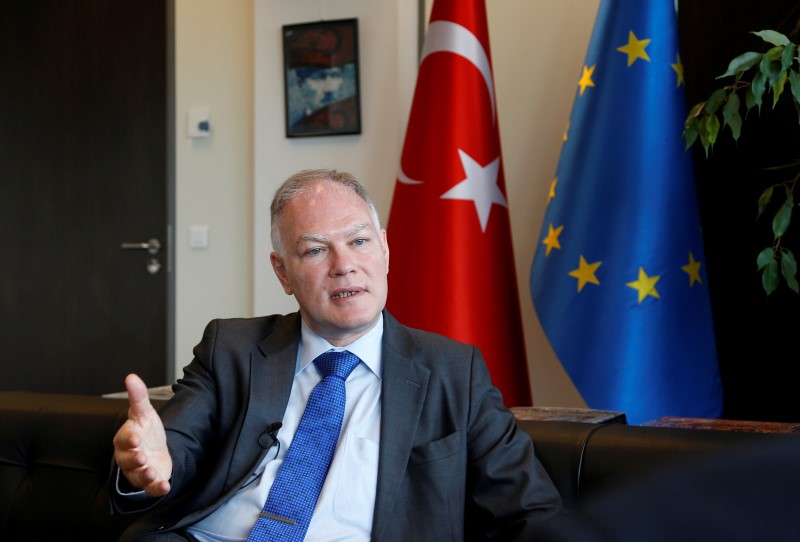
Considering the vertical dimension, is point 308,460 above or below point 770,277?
below

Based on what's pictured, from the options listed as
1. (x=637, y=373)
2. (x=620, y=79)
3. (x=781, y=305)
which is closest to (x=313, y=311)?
(x=637, y=373)

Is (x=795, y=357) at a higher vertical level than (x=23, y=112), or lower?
lower

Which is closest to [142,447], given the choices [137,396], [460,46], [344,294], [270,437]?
[137,396]

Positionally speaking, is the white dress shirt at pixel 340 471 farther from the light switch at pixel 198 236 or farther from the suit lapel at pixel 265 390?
the light switch at pixel 198 236

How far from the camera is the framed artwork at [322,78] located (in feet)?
12.5

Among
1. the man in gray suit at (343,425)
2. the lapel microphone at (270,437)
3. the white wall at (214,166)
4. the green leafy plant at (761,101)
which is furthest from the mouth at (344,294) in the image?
the white wall at (214,166)

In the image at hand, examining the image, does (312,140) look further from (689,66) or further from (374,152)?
(689,66)

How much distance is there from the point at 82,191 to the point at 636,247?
3.11 m

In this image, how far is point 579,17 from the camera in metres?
3.40

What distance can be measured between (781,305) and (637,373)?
1.81 feet

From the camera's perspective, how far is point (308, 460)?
166cm

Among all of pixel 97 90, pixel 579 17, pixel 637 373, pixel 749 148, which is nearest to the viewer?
pixel 637 373

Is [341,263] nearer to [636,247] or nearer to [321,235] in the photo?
[321,235]

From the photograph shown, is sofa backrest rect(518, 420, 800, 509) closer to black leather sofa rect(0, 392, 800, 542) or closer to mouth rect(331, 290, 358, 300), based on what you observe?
black leather sofa rect(0, 392, 800, 542)
